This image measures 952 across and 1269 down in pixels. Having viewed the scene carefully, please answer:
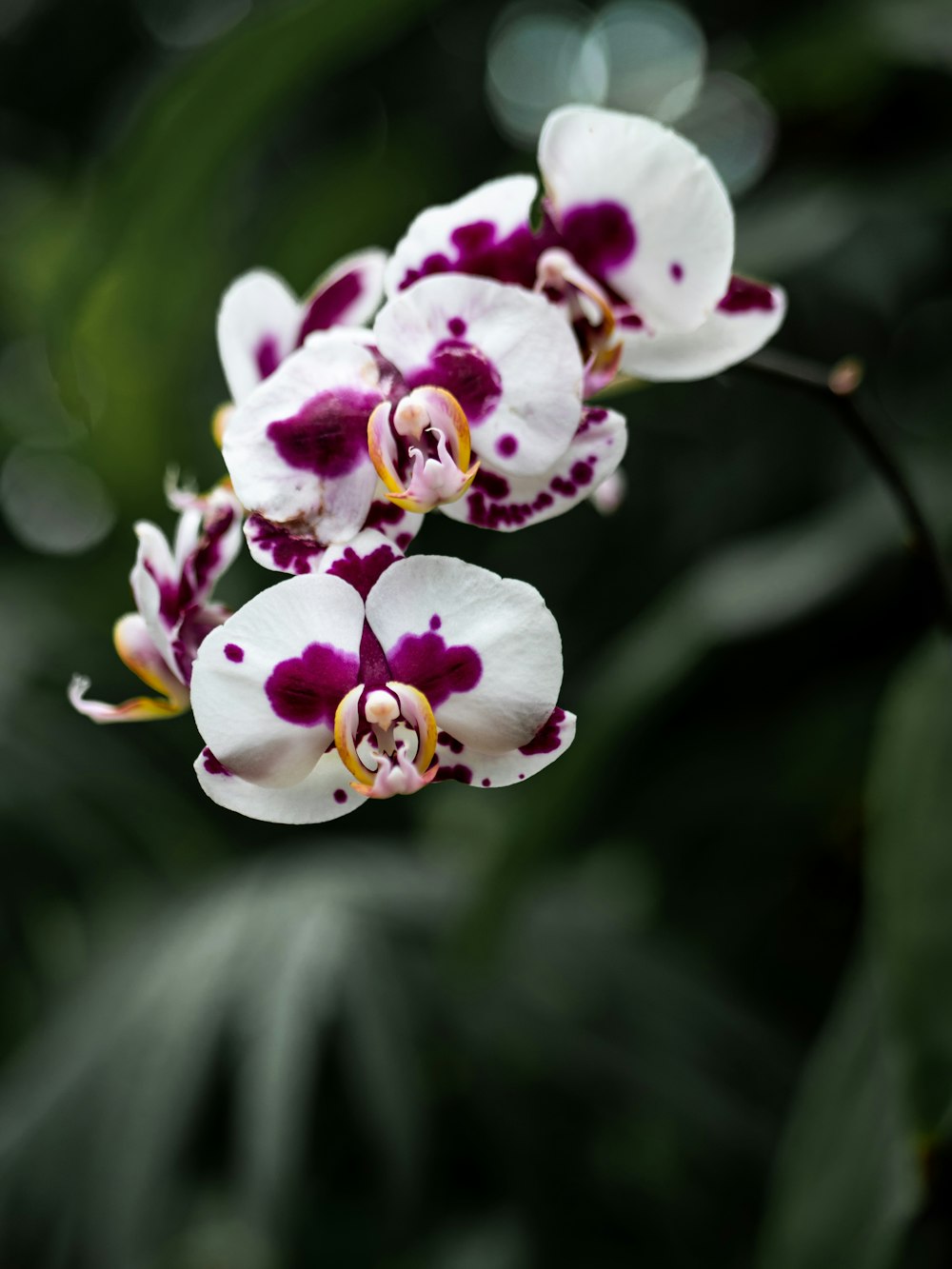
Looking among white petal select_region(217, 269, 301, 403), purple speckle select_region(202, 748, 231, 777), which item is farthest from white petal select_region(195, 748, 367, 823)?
white petal select_region(217, 269, 301, 403)

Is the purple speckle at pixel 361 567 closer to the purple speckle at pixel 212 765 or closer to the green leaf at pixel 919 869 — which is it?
the purple speckle at pixel 212 765

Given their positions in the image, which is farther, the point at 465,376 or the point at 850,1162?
the point at 850,1162

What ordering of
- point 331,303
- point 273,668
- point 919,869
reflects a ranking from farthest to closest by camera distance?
1. point 919,869
2. point 331,303
3. point 273,668

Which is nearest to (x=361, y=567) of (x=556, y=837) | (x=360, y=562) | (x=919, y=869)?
(x=360, y=562)

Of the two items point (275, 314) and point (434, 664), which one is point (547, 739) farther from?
point (275, 314)

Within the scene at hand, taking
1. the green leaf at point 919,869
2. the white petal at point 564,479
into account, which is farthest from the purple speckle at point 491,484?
the green leaf at point 919,869

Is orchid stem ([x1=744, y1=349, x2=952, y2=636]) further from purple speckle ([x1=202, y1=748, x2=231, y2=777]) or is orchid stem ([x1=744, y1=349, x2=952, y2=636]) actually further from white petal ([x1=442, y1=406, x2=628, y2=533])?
purple speckle ([x1=202, y1=748, x2=231, y2=777])

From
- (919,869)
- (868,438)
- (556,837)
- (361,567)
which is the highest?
(361,567)

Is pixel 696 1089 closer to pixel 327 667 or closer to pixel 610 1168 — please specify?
pixel 610 1168
